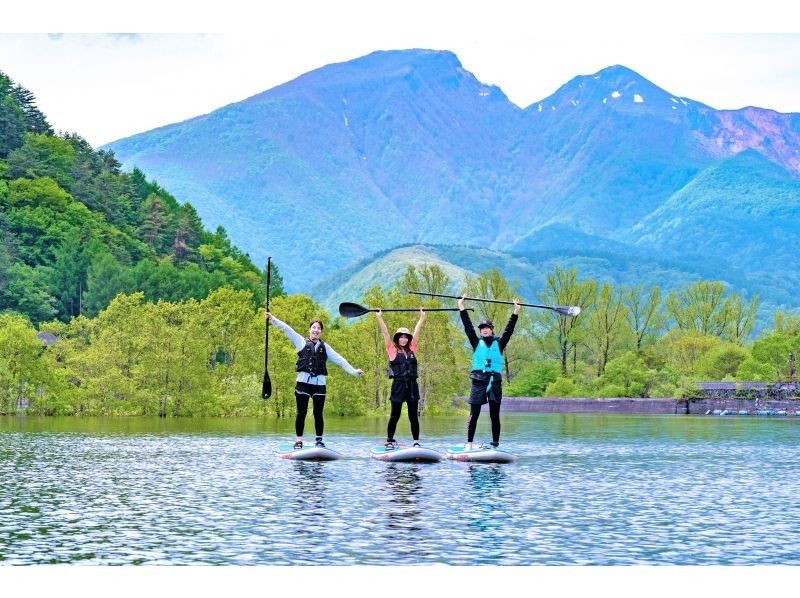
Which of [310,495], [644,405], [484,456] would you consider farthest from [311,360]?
[644,405]

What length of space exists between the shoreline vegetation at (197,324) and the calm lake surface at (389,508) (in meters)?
37.7

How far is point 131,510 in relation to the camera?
21.1 m

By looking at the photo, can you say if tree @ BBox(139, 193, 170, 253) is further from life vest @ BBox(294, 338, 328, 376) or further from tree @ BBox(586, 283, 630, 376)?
life vest @ BBox(294, 338, 328, 376)

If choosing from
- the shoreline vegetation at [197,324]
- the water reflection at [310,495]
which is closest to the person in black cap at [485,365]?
the water reflection at [310,495]

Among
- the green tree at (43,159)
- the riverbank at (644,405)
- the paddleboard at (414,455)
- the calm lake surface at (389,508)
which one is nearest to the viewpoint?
the calm lake surface at (389,508)

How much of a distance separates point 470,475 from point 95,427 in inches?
1222

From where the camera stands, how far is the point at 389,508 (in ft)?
70.2

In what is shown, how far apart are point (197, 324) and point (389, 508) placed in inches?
2369

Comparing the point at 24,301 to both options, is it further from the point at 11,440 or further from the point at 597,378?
the point at 11,440

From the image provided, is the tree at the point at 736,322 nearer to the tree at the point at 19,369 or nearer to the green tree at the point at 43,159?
the green tree at the point at 43,159

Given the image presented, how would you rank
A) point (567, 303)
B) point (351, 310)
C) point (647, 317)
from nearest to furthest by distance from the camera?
point (351, 310)
point (567, 303)
point (647, 317)

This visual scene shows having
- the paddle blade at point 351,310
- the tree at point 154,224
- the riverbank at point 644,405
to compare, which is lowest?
the riverbank at point 644,405

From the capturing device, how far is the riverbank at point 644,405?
104 m

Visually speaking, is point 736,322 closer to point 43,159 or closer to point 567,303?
point 567,303
